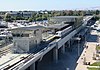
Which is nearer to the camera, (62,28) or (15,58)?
(15,58)

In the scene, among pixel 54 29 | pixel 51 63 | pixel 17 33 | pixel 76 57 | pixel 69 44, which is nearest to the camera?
pixel 17 33

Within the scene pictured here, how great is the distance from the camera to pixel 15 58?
85.2 feet

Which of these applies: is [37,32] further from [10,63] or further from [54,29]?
[54,29]

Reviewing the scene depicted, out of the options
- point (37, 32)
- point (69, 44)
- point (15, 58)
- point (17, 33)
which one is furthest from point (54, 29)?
point (15, 58)

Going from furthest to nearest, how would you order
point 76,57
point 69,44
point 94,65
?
point 69,44 < point 76,57 < point 94,65

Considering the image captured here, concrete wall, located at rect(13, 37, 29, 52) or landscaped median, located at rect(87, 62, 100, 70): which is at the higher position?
concrete wall, located at rect(13, 37, 29, 52)

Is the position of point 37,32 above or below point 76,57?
above

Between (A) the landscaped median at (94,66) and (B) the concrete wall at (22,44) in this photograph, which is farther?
(A) the landscaped median at (94,66)

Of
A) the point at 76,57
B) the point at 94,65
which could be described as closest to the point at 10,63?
the point at 94,65

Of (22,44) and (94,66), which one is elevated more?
(22,44)

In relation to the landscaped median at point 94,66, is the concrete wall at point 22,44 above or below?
above

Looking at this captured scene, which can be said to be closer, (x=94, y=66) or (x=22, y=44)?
(x=22, y=44)

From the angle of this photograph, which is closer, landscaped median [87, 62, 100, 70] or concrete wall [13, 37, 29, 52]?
concrete wall [13, 37, 29, 52]

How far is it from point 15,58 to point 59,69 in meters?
8.88
